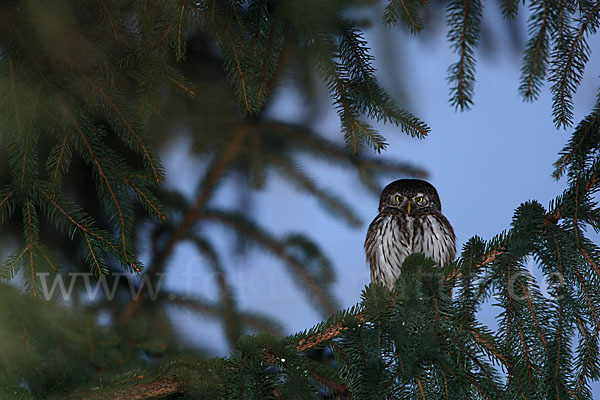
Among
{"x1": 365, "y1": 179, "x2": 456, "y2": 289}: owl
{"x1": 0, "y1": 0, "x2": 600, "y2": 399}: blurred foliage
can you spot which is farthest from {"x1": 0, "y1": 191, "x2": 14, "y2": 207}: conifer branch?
{"x1": 365, "y1": 179, "x2": 456, "y2": 289}: owl

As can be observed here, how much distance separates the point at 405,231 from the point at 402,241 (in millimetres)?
59

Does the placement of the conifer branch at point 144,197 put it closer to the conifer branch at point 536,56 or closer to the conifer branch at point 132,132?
the conifer branch at point 132,132

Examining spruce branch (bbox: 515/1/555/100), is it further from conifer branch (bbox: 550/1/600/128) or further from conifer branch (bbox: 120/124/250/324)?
conifer branch (bbox: 120/124/250/324)

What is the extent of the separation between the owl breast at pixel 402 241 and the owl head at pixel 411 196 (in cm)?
5

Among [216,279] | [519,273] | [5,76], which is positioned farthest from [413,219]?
[5,76]

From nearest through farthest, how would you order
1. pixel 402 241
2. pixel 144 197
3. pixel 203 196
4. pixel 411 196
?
pixel 144 197 < pixel 402 241 < pixel 411 196 < pixel 203 196

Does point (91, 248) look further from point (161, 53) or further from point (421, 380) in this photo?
point (421, 380)

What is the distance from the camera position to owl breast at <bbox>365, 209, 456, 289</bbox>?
2.75 metres

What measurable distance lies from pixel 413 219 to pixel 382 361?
1519mm

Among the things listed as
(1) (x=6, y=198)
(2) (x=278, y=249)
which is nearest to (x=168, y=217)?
(1) (x=6, y=198)

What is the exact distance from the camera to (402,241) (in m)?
2.79

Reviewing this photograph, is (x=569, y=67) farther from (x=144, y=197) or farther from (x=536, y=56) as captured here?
(x=144, y=197)

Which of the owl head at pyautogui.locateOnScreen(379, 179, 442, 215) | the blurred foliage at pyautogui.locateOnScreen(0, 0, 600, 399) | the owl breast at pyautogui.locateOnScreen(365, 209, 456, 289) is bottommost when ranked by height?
the blurred foliage at pyautogui.locateOnScreen(0, 0, 600, 399)

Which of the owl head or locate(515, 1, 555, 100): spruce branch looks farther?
the owl head
